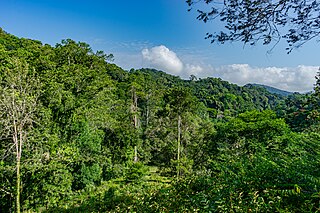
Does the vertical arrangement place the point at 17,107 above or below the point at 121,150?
above

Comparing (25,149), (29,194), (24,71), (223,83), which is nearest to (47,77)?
(24,71)

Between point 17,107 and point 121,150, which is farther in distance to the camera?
point 121,150

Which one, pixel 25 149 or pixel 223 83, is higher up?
pixel 223 83

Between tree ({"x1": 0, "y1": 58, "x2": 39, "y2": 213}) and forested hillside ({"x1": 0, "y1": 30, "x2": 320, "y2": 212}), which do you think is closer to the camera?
forested hillside ({"x1": 0, "y1": 30, "x2": 320, "y2": 212})

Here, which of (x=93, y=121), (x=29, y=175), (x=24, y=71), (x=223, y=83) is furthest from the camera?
(x=223, y=83)

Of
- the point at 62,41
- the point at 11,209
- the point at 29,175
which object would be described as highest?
the point at 62,41

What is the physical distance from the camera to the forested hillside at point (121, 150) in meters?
2.00

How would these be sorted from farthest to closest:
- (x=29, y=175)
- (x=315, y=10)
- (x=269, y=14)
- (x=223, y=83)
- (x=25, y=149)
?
(x=223, y=83) → (x=29, y=175) → (x=25, y=149) → (x=269, y=14) → (x=315, y=10)

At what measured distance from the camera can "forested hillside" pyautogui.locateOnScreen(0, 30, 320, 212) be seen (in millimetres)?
2004

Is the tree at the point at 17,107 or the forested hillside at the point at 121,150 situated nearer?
the forested hillside at the point at 121,150

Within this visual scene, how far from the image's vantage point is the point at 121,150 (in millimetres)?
17031

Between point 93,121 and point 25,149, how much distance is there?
5.23 m

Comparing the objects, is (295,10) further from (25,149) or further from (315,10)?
(25,149)

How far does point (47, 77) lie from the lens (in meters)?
10.4
